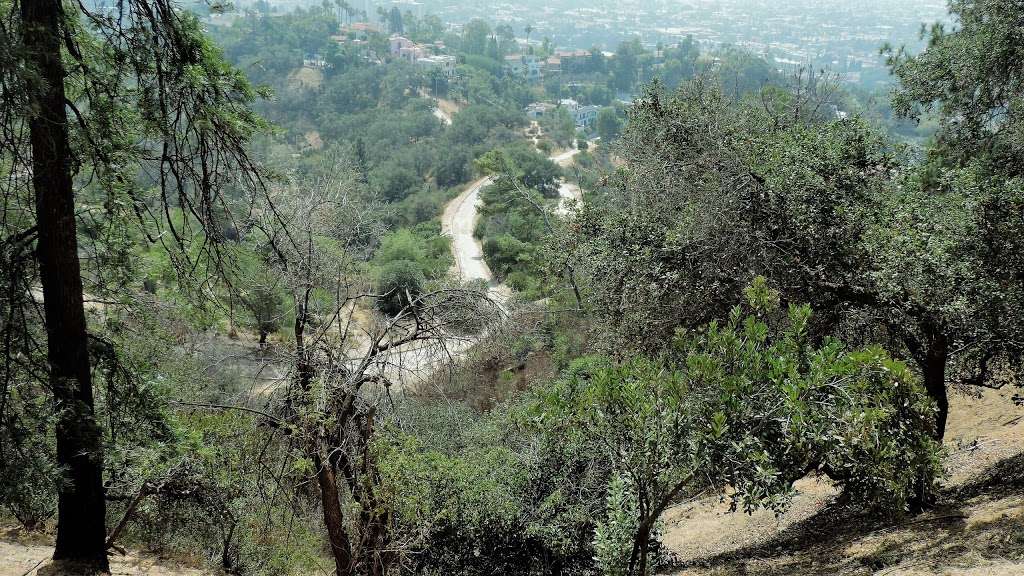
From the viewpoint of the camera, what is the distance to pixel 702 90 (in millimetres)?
17109

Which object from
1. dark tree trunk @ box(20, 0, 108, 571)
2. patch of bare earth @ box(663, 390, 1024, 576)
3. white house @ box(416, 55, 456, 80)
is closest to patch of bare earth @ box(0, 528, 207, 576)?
dark tree trunk @ box(20, 0, 108, 571)

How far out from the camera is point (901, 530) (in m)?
6.58

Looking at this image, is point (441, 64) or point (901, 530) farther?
point (441, 64)

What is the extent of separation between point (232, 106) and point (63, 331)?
2.21 meters

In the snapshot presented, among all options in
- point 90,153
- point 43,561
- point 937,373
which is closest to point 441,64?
point 937,373

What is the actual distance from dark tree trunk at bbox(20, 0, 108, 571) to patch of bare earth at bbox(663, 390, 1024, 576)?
5348mm

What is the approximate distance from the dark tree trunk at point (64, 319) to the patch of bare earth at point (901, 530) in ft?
17.5

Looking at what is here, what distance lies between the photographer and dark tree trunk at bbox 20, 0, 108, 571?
15.9 feet

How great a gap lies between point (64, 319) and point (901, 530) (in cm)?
734

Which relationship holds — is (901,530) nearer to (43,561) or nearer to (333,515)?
(333,515)

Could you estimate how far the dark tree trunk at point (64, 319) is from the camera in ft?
15.9

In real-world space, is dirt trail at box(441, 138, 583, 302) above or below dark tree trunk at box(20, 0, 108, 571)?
below

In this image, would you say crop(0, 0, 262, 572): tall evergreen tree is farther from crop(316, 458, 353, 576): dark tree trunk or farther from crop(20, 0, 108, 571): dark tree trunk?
crop(316, 458, 353, 576): dark tree trunk

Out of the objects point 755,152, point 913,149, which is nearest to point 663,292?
point 755,152
